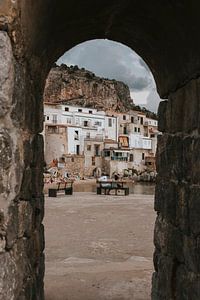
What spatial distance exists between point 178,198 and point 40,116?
165 cm

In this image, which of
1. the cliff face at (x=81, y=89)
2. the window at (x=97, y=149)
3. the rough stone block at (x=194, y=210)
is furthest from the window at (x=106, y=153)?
the rough stone block at (x=194, y=210)

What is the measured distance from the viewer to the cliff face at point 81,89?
10938cm

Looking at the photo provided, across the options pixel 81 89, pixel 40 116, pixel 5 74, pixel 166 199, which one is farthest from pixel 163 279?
pixel 81 89

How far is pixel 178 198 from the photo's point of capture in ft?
14.7

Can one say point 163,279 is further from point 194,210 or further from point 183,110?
point 183,110

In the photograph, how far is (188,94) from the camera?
14.1 feet

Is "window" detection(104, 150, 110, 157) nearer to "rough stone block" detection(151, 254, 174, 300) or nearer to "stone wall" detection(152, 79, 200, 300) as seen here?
"stone wall" detection(152, 79, 200, 300)

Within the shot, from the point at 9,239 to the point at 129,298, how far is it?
378cm

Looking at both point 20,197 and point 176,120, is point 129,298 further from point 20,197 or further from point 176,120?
point 20,197

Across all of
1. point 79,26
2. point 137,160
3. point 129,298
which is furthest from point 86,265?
point 137,160

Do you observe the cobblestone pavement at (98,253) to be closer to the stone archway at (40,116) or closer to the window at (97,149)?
the stone archway at (40,116)

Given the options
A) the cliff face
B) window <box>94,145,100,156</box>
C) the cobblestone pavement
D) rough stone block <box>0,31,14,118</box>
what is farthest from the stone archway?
the cliff face

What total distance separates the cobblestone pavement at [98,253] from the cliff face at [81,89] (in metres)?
84.8

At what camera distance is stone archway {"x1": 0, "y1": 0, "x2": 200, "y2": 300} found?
2.58m
